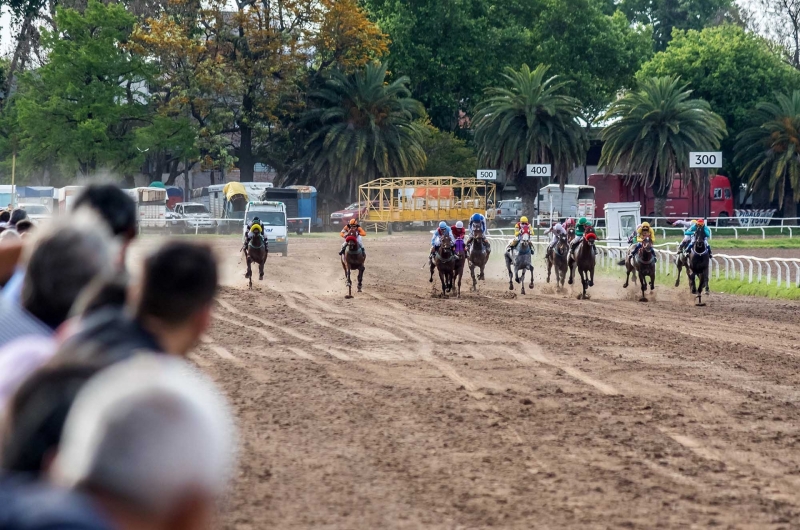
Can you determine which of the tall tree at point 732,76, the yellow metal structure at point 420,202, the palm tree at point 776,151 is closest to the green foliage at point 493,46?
the tall tree at point 732,76

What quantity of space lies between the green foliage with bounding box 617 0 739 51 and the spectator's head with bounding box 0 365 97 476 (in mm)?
98337

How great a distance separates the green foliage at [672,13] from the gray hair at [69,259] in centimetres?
9735

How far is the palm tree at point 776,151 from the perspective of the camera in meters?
59.1

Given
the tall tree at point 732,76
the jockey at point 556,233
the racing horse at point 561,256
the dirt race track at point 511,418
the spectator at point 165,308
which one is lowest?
the dirt race track at point 511,418

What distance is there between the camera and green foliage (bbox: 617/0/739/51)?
98500mm

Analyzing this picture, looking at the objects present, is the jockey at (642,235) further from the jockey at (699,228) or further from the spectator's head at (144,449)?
the spectator's head at (144,449)

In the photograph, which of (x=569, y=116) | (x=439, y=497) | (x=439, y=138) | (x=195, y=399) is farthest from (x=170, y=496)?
(x=439, y=138)

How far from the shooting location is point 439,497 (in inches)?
287

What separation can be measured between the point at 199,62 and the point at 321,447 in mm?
55124

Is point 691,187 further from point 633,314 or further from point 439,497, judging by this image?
point 439,497

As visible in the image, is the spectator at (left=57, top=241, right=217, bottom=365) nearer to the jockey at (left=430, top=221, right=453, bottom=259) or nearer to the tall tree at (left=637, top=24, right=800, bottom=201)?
the jockey at (left=430, top=221, right=453, bottom=259)

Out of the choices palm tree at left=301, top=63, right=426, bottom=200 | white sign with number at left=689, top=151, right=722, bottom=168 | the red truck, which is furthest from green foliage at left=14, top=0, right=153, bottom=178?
white sign with number at left=689, top=151, right=722, bottom=168

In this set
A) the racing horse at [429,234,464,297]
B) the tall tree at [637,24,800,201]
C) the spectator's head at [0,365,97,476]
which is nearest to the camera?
the spectator's head at [0,365,97,476]

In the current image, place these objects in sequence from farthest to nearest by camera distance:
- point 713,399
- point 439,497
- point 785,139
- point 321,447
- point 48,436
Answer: point 785,139
point 713,399
point 321,447
point 439,497
point 48,436
